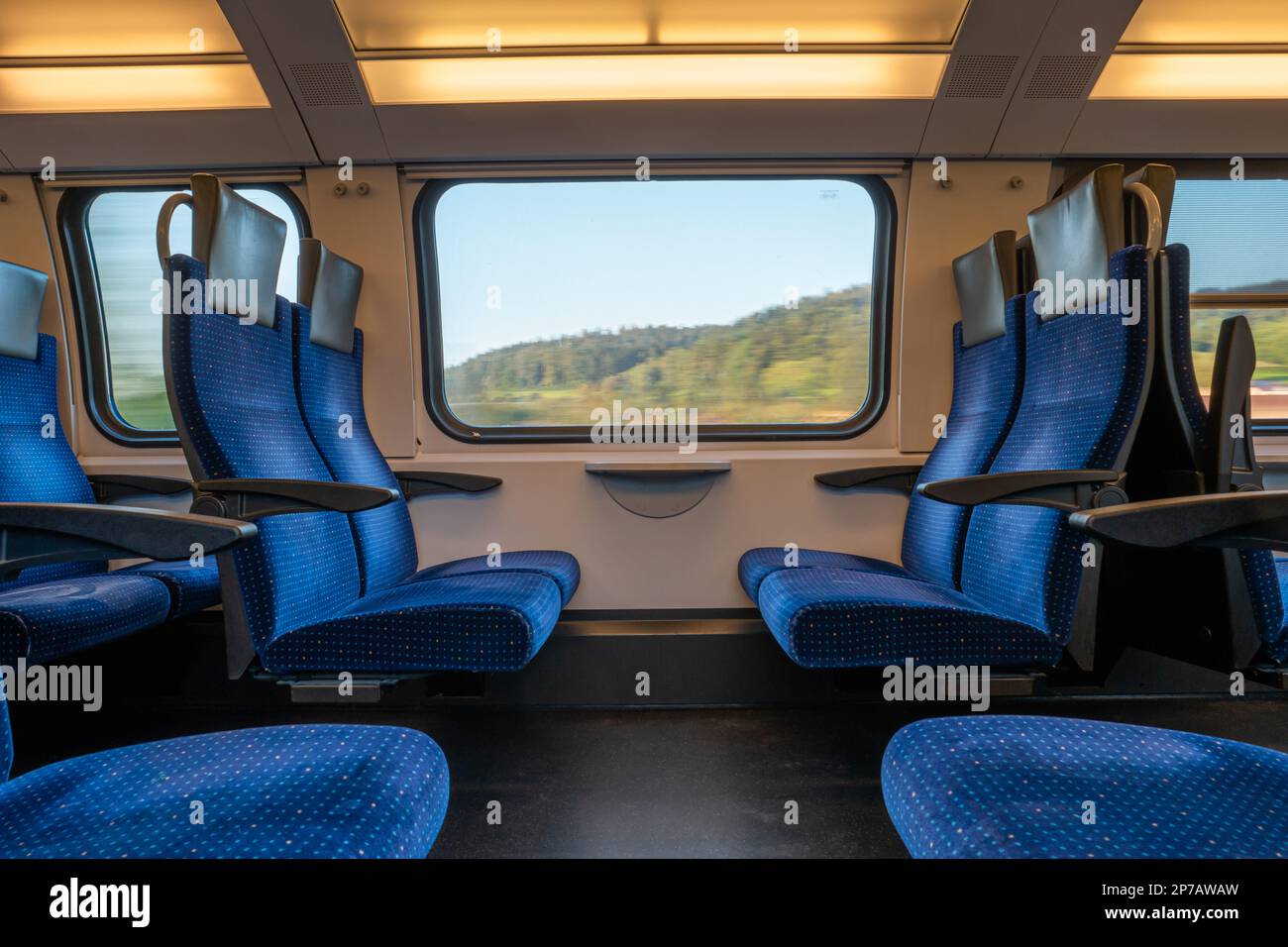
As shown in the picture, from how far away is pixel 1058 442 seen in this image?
172 cm

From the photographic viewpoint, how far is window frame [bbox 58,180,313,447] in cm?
304

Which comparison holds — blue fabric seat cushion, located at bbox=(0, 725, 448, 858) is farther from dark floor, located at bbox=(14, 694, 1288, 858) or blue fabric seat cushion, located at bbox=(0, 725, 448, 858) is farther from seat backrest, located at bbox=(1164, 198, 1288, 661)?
seat backrest, located at bbox=(1164, 198, 1288, 661)

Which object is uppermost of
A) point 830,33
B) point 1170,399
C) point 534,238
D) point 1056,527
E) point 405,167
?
point 830,33

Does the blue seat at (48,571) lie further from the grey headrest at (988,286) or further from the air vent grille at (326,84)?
the grey headrest at (988,286)

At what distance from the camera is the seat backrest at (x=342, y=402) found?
7.14 ft

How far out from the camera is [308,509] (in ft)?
5.03

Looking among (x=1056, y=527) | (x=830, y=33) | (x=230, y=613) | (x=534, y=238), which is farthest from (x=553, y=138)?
(x=1056, y=527)

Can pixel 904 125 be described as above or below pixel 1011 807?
above

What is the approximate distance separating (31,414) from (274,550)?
1894mm

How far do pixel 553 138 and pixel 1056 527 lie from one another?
2.24 m

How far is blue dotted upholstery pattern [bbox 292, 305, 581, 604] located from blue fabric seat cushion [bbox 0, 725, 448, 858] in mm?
1259

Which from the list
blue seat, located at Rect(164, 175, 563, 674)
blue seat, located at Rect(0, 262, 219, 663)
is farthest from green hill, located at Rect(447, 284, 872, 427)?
blue seat, located at Rect(0, 262, 219, 663)
